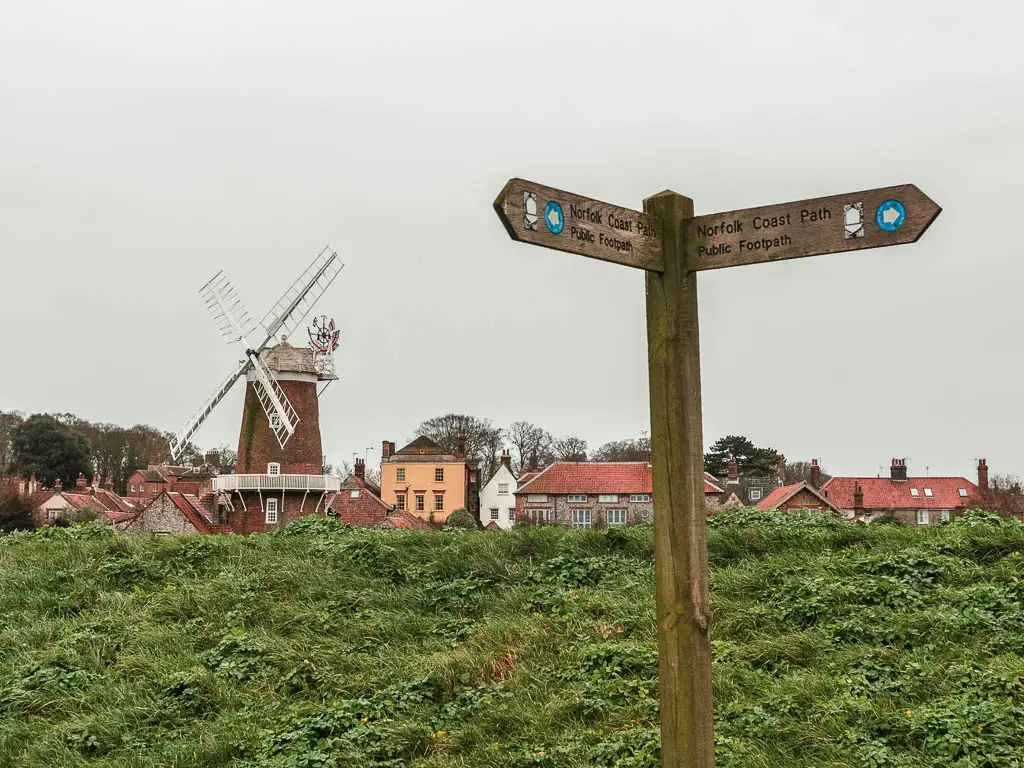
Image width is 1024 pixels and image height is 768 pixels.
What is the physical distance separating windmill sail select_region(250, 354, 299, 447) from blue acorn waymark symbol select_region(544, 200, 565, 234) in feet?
125

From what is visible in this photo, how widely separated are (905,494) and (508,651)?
67.2 metres

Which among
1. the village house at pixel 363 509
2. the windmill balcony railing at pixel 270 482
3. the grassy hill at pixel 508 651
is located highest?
the windmill balcony railing at pixel 270 482

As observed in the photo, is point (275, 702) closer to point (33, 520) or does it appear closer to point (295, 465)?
point (295, 465)

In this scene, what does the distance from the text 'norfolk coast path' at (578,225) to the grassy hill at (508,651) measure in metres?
3.74

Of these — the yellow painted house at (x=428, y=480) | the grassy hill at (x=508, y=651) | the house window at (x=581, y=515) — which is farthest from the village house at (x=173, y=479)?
the grassy hill at (x=508, y=651)

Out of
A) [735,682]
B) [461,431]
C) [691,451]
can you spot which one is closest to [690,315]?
[691,451]

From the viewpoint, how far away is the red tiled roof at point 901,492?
227 feet

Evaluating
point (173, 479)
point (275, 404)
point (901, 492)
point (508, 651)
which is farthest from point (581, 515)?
point (508, 651)

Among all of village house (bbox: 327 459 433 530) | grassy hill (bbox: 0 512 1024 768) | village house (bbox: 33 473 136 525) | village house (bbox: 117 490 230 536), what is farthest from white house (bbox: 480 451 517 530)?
grassy hill (bbox: 0 512 1024 768)

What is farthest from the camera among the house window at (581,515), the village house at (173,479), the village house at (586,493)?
the village house at (173,479)

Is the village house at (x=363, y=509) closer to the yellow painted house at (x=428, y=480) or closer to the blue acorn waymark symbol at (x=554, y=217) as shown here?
the yellow painted house at (x=428, y=480)

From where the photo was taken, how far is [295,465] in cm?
4275

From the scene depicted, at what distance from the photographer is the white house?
258ft

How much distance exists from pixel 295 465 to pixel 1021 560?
35.5m
